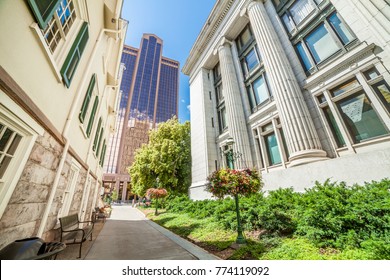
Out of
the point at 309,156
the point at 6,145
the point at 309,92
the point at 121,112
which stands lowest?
the point at 6,145

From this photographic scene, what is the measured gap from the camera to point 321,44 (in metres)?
8.50

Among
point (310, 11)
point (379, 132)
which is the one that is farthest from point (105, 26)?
point (379, 132)

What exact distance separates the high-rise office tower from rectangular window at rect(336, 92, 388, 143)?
60.6 metres

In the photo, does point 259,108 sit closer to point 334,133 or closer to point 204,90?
point 334,133

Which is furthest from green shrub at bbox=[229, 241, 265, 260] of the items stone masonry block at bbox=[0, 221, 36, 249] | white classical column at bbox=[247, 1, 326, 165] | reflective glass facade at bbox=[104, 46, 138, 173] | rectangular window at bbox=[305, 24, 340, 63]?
reflective glass facade at bbox=[104, 46, 138, 173]

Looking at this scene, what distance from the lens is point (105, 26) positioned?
752 centimetres

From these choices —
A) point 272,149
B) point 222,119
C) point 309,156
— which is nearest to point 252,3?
point 222,119

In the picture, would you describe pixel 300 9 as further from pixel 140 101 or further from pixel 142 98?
pixel 142 98

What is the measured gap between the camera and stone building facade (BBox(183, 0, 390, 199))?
601 centimetres

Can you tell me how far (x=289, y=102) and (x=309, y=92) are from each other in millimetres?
1399

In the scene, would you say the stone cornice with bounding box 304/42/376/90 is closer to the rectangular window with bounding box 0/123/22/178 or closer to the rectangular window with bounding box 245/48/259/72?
the rectangular window with bounding box 245/48/259/72

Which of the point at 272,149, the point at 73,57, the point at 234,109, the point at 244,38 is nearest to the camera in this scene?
the point at 73,57

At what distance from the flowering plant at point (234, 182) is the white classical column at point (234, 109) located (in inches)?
209

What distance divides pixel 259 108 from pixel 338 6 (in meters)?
6.17
